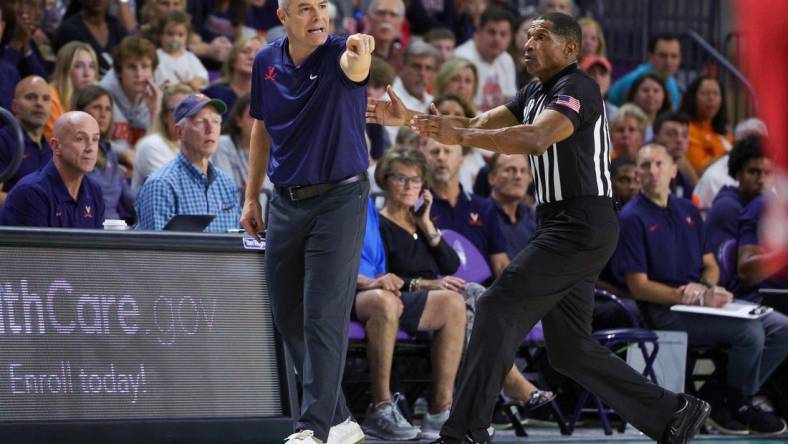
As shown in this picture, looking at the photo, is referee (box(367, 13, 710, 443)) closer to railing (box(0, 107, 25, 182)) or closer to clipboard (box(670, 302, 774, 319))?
railing (box(0, 107, 25, 182))

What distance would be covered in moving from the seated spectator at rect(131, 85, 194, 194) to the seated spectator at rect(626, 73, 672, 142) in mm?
5058

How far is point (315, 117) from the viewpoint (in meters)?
5.32

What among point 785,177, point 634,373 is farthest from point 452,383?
point 785,177

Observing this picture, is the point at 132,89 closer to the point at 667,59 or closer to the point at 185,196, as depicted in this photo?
the point at 185,196

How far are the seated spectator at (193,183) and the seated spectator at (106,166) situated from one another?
62cm

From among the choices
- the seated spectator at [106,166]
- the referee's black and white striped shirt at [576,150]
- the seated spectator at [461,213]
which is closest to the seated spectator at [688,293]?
the seated spectator at [461,213]

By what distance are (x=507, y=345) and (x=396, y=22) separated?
6755 mm

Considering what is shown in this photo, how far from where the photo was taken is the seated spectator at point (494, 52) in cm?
1251

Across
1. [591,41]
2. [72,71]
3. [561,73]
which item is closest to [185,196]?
[72,71]

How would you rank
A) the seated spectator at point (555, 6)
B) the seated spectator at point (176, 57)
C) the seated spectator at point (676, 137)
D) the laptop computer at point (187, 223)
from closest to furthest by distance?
the laptop computer at point (187, 223) < the seated spectator at point (176, 57) < the seated spectator at point (676, 137) < the seated spectator at point (555, 6)

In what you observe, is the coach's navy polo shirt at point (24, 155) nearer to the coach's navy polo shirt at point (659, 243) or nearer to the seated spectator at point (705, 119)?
the coach's navy polo shirt at point (659, 243)

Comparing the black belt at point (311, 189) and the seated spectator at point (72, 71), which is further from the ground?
the seated spectator at point (72, 71)

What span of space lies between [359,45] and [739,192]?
5534 mm

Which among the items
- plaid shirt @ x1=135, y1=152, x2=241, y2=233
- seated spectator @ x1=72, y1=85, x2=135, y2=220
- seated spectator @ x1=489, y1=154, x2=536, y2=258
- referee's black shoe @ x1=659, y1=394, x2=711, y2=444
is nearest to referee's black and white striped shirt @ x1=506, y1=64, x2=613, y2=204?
referee's black shoe @ x1=659, y1=394, x2=711, y2=444
